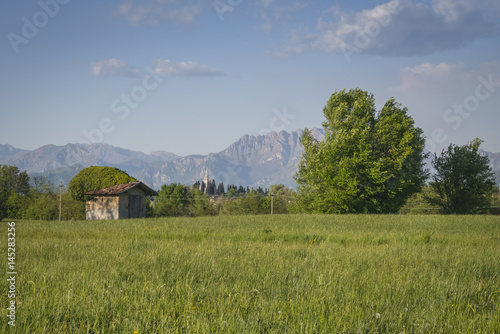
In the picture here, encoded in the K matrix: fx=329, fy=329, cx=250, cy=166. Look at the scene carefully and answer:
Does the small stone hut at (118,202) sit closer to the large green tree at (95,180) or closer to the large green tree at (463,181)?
the large green tree at (95,180)

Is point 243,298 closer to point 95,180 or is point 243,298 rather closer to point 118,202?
point 118,202

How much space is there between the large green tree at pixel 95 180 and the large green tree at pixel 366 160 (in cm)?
2556

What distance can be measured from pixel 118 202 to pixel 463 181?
43538 millimetres

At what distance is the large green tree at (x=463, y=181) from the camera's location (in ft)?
140

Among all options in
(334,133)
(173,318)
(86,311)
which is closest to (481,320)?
(173,318)

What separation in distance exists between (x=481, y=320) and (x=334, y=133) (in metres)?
38.9

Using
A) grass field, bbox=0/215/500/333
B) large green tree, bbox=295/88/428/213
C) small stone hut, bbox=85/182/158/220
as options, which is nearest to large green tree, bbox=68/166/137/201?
small stone hut, bbox=85/182/158/220

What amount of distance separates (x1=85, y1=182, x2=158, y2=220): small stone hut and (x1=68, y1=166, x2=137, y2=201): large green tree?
5.89 metres

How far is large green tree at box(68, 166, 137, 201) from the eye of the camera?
44.8 m

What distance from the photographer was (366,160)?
36156 millimetres

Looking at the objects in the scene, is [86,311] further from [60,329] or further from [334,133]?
[334,133]

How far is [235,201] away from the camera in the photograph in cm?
8881

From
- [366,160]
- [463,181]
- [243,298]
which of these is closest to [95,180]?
[366,160]

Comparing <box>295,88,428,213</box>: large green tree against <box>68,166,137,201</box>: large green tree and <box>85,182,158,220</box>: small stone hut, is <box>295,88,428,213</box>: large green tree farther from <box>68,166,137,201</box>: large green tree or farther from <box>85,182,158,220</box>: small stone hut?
<box>68,166,137,201</box>: large green tree
